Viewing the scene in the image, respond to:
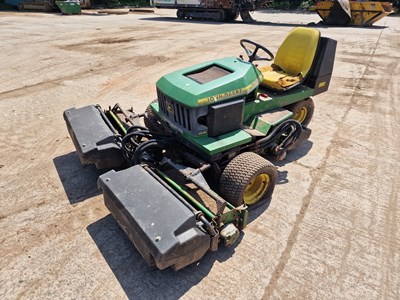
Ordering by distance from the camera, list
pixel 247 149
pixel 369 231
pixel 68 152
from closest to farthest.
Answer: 1. pixel 369 231
2. pixel 247 149
3. pixel 68 152

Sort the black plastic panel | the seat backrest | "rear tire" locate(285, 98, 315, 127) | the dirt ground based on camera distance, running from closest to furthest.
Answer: the dirt ground
the black plastic panel
the seat backrest
"rear tire" locate(285, 98, 315, 127)

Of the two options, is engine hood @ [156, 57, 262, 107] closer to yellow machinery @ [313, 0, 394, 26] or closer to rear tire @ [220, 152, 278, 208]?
rear tire @ [220, 152, 278, 208]

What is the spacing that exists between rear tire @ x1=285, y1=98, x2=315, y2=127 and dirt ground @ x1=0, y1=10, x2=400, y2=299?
1.28 feet

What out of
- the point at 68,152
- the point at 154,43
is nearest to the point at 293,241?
the point at 68,152

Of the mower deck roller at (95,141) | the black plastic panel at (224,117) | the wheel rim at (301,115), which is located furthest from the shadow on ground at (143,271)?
the wheel rim at (301,115)

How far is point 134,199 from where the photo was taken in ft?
8.68

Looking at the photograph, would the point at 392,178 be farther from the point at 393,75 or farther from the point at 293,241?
the point at 393,75

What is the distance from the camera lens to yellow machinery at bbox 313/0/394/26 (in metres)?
17.0

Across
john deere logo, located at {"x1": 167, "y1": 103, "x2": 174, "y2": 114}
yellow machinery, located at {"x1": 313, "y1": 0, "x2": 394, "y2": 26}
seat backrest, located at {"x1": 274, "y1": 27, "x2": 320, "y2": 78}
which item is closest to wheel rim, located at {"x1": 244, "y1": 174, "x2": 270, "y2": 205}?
john deere logo, located at {"x1": 167, "y1": 103, "x2": 174, "y2": 114}

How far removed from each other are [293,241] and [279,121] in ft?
5.21

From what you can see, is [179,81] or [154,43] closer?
[179,81]

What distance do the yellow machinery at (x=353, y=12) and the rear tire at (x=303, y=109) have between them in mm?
15712

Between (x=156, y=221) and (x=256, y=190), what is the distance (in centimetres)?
151

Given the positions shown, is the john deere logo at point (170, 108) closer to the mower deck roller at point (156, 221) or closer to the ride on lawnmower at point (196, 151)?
the ride on lawnmower at point (196, 151)
